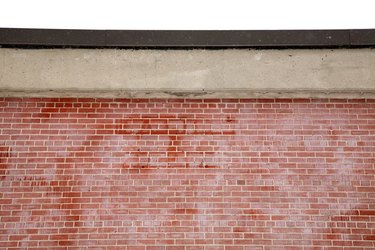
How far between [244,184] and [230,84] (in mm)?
1379

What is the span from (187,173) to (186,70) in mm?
1417

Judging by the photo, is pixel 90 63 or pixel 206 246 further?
pixel 90 63

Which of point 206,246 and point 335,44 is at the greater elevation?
point 335,44

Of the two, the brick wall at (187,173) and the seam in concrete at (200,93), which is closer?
the brick wall at (187,173)

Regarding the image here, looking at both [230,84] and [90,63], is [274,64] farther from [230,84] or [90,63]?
[90,63]

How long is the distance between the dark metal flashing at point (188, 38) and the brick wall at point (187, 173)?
2.58 feet

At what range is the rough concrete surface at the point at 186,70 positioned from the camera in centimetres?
520

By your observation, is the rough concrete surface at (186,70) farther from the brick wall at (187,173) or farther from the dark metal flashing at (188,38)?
the brick wall at (187,173)

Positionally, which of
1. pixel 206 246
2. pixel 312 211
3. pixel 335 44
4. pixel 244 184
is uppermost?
pixel 335 44

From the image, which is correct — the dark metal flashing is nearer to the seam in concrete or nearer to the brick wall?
the seam in concrete

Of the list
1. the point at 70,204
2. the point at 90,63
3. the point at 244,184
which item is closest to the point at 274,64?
the point at 244,184

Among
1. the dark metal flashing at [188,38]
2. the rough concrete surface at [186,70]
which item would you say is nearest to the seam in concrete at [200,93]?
the rough concrete surface at [186,70]

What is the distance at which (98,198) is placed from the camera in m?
5.02

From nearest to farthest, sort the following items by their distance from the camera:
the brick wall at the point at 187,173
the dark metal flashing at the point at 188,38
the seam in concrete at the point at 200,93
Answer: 1. the brick wall at the point at 187,173
2. the dark metal flashing at the point at 188,38
3. the seam in concrete at the point at 200,93
